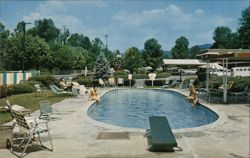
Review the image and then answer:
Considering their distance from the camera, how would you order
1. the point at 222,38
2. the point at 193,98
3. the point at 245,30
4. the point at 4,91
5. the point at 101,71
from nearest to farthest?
1. the point at 193,98
2. the point at 4,91
3. the point at 101,71
4. the point at 245,30
5. the point at 222,38

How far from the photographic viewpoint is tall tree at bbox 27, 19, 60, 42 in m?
102

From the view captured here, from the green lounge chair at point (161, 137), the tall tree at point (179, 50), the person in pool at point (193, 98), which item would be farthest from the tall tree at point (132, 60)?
the green lounge chair at point (161, 137)

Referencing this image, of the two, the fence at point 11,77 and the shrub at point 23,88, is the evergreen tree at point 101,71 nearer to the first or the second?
the fence at point 11,77

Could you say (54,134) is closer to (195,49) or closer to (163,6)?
(163,6)

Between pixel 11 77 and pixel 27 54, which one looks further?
pixel 27 54

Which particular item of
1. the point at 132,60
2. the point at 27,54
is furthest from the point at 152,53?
the point at 27,54

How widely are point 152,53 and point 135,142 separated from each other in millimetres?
56656

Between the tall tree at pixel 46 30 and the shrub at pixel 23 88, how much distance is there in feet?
251

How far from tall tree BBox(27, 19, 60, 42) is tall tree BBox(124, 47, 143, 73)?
4693cm

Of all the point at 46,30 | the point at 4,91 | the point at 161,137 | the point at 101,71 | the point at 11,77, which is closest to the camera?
the point at 161,137

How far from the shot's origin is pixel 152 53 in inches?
2571

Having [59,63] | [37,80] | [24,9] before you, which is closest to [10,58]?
[59,63]

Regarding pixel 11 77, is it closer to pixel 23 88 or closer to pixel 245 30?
pixel 23 88

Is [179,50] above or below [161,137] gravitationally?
above
